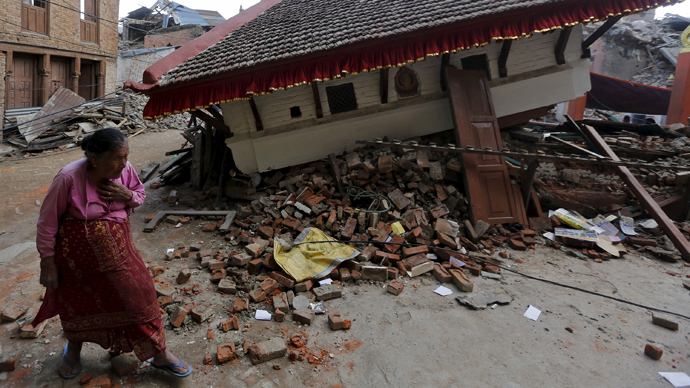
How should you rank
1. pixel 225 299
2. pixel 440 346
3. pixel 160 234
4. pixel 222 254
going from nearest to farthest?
pixel 440 346, pixel 225 299, pixel 222 254, pixel 160 234

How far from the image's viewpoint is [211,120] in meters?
7.37

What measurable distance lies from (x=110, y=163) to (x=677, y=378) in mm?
5011

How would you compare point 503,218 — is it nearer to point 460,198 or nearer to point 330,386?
point 460,198

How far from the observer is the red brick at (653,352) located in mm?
3291

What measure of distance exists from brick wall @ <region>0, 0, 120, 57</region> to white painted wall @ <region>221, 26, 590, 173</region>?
12.8 metres

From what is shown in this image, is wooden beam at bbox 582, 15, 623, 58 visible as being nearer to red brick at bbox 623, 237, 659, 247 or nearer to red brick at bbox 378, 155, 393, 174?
red brick at bbox 623, 237, 659, 247

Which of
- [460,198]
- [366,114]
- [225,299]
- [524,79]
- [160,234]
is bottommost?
[225,299]

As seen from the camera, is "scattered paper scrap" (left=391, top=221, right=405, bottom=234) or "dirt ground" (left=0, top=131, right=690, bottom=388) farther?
"scattered paper scrap" (left=391, top=221, right=405, bottom=234)

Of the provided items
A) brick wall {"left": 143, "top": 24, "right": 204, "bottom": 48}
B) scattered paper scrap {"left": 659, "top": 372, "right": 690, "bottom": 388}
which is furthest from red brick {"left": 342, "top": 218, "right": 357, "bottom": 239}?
brick wall {"left": 143, "top": 24, "right": 204, "bottom": 48}

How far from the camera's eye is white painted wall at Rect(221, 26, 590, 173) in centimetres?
764

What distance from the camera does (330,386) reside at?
9.77 feet

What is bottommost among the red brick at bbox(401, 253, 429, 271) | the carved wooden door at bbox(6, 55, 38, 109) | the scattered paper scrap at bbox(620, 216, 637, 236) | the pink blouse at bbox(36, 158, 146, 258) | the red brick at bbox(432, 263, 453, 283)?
the red brick at bbox(432, 263, 453, 283)

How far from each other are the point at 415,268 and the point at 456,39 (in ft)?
14.1

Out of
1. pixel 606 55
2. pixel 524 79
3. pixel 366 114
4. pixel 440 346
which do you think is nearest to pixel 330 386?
pixel 440 346
